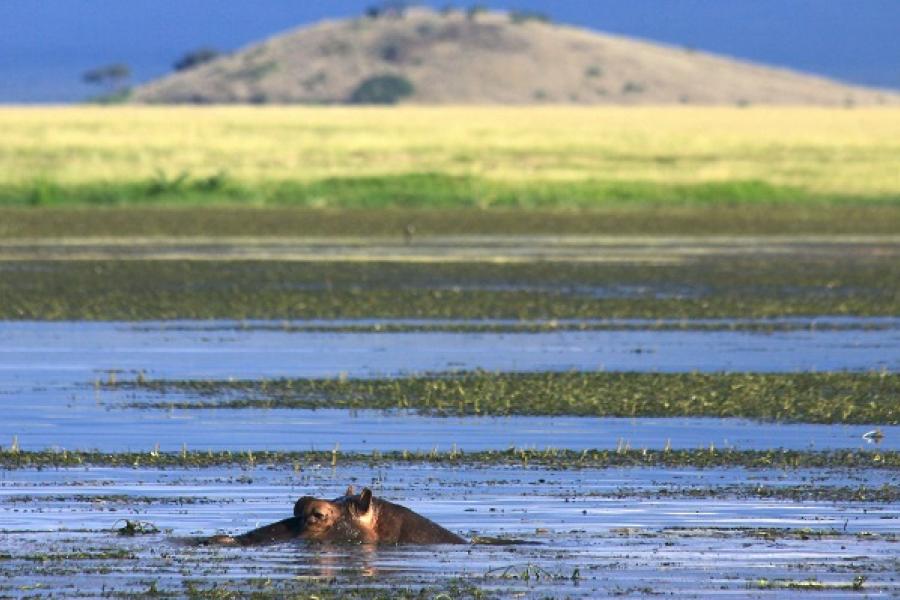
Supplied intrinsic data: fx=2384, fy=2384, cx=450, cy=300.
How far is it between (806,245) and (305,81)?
436ft

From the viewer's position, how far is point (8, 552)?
11086mm

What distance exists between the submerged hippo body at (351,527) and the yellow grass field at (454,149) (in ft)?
129

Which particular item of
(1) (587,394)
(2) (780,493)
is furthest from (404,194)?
(2) (780,493)

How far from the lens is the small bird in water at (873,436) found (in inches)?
610

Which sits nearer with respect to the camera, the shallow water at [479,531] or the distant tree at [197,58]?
the shallow water at [479,531]

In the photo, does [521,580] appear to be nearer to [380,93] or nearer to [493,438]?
[493,438]

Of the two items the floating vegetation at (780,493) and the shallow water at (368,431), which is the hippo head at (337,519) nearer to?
the floating vegetation at (780,493)

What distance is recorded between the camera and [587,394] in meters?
18.2

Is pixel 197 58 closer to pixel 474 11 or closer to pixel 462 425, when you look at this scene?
pixel 474 11

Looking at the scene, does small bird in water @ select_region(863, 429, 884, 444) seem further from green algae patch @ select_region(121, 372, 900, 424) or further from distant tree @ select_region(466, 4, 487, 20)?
distant tree @ select_region(466, 4, 487, 20)

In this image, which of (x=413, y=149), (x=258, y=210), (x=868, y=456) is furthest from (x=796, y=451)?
(x=413, y=149)

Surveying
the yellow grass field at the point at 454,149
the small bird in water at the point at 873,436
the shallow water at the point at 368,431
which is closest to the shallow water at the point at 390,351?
the shallow water at the point at 368,431

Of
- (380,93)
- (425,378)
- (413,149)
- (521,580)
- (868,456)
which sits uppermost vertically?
(380,93)

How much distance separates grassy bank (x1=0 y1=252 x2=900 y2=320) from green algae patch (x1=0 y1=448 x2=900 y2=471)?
10664mm
